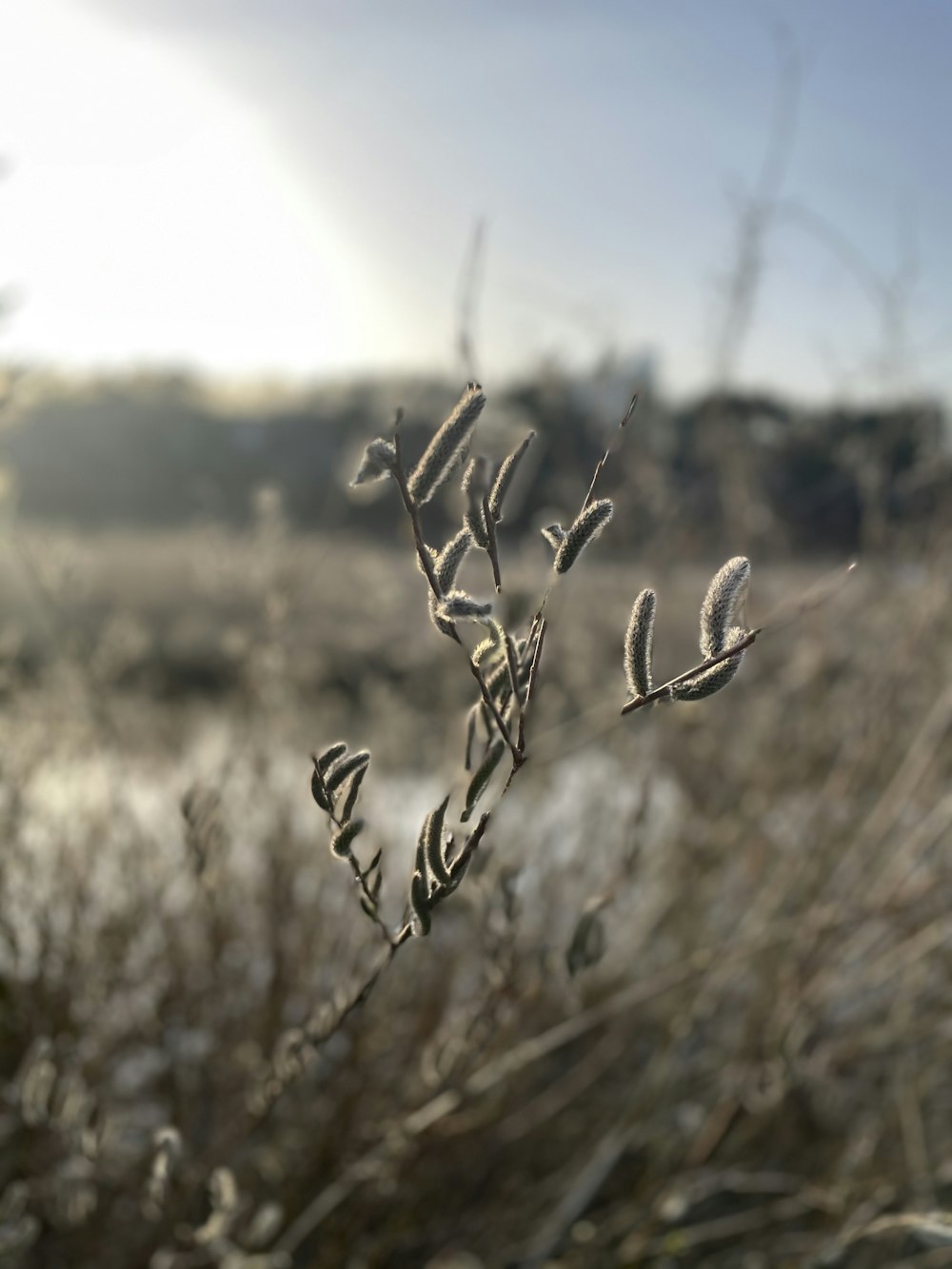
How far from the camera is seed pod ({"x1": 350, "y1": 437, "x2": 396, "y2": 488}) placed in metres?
0.53

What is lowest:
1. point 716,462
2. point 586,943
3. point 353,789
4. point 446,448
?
point 586,943

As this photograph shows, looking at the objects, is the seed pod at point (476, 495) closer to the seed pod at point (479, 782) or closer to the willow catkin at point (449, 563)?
the willow catkin at point (449, 563)

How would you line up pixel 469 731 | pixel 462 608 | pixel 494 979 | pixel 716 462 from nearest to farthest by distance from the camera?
pixel 462 608
pixel 469 731
pixel 494 979
pixel 716 462

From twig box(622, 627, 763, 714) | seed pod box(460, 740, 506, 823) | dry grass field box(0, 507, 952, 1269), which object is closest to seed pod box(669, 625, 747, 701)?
twig box(622, 627, 763, 714)

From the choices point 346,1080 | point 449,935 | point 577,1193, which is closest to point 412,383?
point 449,935

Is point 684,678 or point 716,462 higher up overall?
point 716,462

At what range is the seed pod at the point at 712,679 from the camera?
51cm

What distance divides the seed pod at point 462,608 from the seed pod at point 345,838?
14cm

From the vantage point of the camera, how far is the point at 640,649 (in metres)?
0.52

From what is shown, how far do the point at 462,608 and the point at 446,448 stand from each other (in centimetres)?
9

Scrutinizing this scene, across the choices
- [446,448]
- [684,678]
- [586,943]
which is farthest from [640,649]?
[586,943]

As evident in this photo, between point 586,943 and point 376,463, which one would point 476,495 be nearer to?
point 376,463

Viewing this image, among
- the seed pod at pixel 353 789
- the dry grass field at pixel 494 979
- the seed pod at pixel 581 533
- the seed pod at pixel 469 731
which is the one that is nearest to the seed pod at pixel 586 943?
the dry grass field at pixel 494 979

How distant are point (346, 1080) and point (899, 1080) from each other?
0.90m
